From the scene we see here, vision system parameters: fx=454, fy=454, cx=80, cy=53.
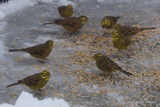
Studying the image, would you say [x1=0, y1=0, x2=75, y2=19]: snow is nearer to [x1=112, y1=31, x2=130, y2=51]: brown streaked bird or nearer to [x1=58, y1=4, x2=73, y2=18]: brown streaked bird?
[x1=58, y1=4, x2=73, y2=18]: brown streaked bird

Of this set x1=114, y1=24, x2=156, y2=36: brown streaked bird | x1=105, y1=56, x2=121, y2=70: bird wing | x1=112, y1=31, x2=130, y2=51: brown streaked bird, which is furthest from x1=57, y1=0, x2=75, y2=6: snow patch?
x1=105, y1=56, x2=121, y2=70: bird wing

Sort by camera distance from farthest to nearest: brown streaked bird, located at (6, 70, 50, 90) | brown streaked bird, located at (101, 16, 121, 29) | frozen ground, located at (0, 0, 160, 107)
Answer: brown streaked bird, located at (101, 16, 121, 29), frozen ground, located at (0, 0, 160, 107), brown streaked bird, located at (6, 70, 50, 90)

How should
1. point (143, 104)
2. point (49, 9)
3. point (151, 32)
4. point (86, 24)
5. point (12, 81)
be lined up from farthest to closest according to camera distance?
point (49, 9) → point (86, 24) → point (151, 32) → point (12, 81) → point (143, 104)

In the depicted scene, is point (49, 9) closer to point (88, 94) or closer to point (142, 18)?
point (142, 18)

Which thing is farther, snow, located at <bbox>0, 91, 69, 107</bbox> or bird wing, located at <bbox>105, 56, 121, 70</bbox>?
bird wing, located at <bbox>105, 56, 121, 70</bbox>

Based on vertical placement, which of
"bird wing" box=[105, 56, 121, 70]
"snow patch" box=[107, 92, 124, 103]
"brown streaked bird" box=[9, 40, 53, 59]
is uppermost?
"bird wing" box=[105, 56, 121, 70]

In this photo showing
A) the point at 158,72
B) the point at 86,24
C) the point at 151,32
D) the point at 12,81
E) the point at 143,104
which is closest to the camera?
the point at 143,104

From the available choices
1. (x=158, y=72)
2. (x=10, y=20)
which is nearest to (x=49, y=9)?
(x=10, y=20)

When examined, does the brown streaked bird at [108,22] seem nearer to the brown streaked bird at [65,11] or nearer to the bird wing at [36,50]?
the brown streaked bird at [65,11]
